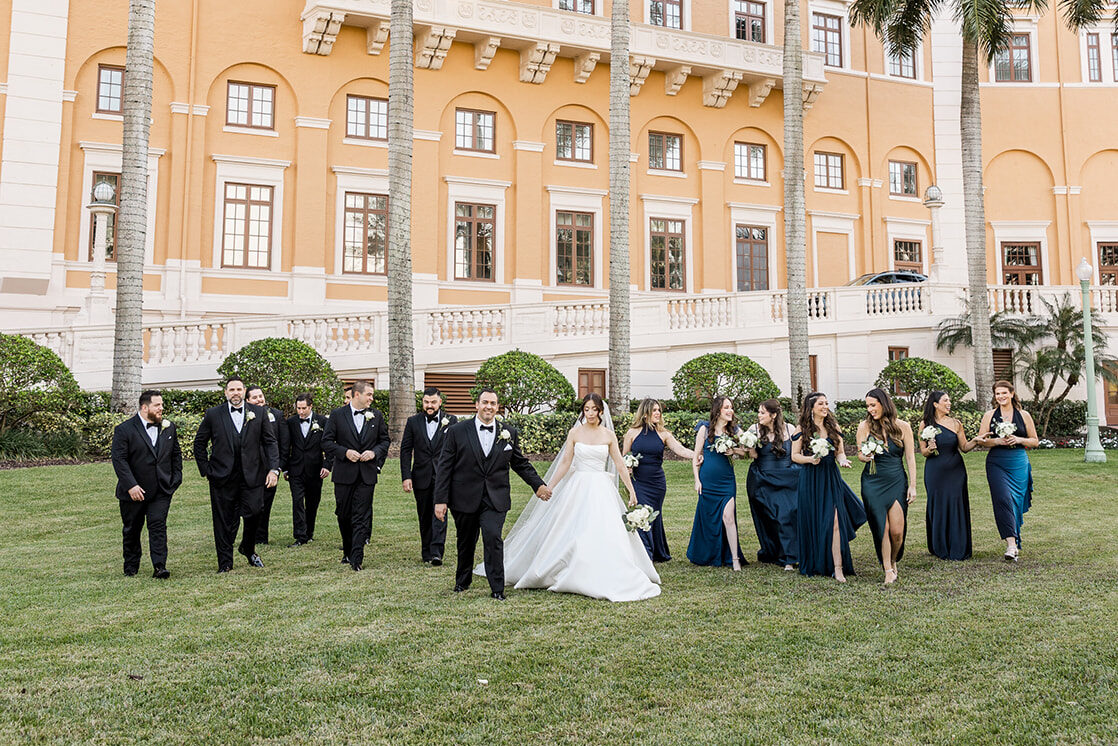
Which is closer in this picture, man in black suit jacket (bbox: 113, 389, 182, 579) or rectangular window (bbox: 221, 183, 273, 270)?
man in black suit jacket (bbox: 113, 389, 182, 579)

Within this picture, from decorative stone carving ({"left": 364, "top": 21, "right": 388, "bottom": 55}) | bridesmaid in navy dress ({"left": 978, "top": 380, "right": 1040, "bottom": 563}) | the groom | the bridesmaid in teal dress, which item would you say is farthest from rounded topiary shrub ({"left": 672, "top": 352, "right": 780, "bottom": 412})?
the groom

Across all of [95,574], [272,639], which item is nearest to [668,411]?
[95,574]

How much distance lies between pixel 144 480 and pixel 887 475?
6.93 m

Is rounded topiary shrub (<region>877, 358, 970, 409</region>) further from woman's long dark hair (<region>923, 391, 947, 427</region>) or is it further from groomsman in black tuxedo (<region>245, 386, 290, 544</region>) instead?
groomsman in black tuxedo (<region>245, 386, 290, 544</region>)

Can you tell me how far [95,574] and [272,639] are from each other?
11.2 feet

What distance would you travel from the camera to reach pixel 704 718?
14.9 ft

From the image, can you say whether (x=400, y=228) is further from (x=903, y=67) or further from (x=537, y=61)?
(x=903, y=67)

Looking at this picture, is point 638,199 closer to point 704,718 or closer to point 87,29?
point 87,29

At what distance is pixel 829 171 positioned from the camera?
30641 millimetres

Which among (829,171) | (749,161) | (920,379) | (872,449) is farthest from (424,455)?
(829,171)

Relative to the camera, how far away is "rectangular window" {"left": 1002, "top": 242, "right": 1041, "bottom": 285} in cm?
3203

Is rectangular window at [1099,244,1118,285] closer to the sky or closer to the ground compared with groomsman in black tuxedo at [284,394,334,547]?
closer to the sky

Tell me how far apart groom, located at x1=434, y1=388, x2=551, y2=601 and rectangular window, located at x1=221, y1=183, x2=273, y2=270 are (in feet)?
58.4

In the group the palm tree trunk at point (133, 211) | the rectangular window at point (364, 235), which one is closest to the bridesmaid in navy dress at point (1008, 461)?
the palm tree trunk at point (133, 211)
